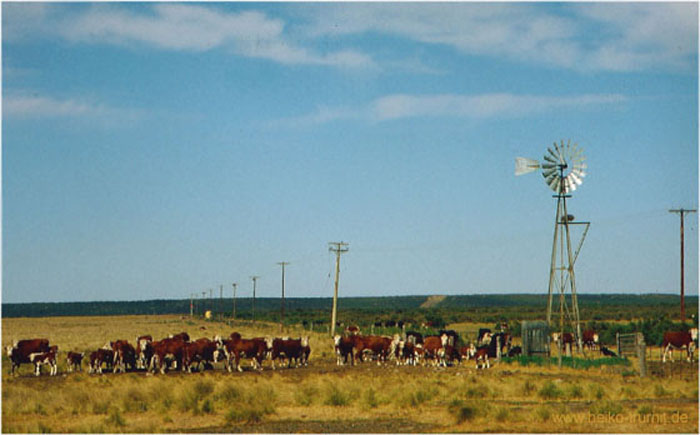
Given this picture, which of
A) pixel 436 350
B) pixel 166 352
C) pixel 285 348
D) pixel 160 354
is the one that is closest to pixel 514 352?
pixel 436 350

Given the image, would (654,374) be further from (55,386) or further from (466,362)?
(55,386)

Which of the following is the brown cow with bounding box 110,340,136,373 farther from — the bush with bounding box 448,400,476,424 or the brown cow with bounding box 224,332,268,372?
the bush with bounding box 448,400,476,424

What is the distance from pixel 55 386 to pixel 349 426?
13.7m

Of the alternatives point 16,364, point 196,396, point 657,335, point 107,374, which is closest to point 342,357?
point 107,374

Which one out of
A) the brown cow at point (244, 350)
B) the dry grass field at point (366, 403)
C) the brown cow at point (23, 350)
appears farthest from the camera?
the brown cow at point (244, 350)

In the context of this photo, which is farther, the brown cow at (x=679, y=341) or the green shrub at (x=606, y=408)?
the brown cow at (x=679, y=341)

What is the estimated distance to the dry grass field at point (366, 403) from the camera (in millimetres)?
21766

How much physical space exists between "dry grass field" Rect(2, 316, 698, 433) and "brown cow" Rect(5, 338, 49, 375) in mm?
2571

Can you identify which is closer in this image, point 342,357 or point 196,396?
point 196,396

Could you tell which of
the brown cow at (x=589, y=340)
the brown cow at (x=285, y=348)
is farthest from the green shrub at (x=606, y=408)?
the brown cow at (x=589, y=340)

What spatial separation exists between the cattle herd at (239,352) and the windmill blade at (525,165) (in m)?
7.96

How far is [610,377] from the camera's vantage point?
3209 centimetres

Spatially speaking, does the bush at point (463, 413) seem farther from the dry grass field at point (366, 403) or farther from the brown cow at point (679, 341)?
the brown cow at point (679, 341)

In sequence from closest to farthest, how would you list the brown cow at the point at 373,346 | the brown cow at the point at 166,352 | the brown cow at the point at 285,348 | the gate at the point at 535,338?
the brown cow at the point at 166,352
the gate at the point at 535,338
the brown cow at the point at 285,348
the brown cow at the point at 373,346
